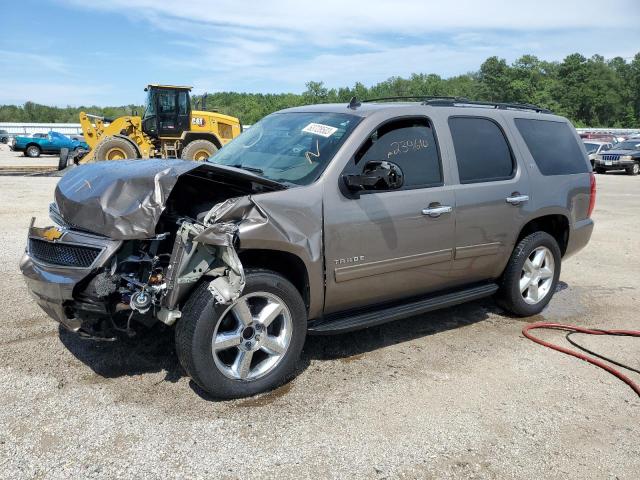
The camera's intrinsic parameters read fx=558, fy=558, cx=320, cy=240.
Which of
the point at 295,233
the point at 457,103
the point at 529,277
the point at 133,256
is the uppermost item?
the point at 457,103

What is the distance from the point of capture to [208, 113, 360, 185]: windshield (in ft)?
13.1

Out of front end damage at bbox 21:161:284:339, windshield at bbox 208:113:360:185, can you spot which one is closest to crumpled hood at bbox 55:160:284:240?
front end damage at bbox 21:161:284:339

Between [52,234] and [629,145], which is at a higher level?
[629,145]

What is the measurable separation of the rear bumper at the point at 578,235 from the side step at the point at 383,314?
128 cm

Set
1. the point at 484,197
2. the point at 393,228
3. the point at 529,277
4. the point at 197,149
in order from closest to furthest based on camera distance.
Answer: the point at 393,228
the point at 484,197
the point at 529,277
the point at 197,149

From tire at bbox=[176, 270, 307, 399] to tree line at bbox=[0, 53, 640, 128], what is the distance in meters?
85.9

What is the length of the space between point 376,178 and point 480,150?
148cm

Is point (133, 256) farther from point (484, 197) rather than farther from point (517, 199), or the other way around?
point (517, 199)

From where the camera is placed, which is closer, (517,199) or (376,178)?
(376,178)

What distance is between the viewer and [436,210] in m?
4.28

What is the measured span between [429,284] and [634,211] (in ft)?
34.6

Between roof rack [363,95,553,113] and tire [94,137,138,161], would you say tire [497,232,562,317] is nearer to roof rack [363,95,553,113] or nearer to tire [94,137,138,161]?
roof rack [363,95,553,113]

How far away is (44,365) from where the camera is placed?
12.9 ft

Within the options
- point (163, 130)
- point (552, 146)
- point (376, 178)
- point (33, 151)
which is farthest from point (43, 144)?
point (376, 178)
